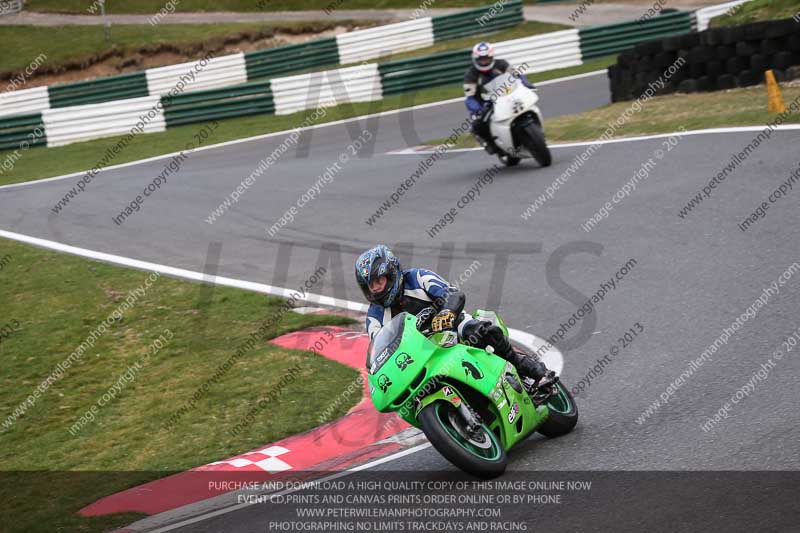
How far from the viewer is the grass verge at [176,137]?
23.1 metres

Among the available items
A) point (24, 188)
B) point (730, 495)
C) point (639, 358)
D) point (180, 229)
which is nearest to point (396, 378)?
point (730, 495)

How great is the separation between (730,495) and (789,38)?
1306 centimetres

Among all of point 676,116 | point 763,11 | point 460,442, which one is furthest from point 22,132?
point 460,442

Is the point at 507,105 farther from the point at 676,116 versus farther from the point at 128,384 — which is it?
the point at 128,384

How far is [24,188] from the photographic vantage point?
20641mm

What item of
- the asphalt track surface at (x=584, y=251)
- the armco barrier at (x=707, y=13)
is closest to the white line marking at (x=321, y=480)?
the asphalt track surface at (x=584, y=251)

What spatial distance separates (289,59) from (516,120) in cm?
1570

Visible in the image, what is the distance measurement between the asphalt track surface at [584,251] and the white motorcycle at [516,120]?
0.35 m

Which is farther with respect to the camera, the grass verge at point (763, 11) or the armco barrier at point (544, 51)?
the armco barrier at point (544, 51)

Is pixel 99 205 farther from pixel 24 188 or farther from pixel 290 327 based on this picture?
pixel 290 327

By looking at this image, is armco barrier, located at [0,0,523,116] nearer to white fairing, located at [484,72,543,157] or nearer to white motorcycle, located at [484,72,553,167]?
white fairing, located at [484,72,543,157]

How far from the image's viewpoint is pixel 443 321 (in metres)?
6.48

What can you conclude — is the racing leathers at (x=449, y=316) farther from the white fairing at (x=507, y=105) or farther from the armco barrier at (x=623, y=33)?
the armco barrier at (x=623, y=33)

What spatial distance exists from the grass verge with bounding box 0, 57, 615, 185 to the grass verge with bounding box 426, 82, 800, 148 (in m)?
5.75
